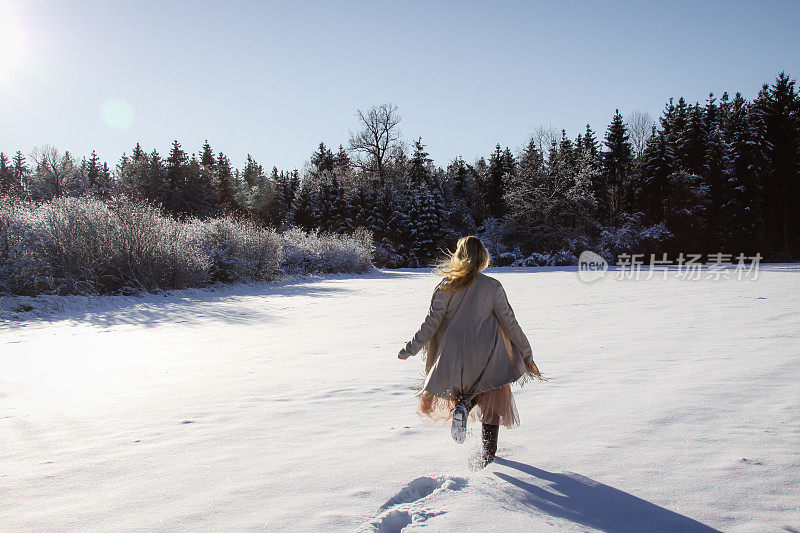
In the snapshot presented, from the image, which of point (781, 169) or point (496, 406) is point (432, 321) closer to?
point (496, 406)

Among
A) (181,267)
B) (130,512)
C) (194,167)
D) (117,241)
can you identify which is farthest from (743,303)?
(194,167)

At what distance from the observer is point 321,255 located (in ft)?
77.9

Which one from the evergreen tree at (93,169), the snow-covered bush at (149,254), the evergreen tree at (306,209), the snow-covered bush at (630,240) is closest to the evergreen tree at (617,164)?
the snow-covered bush at (630,240)

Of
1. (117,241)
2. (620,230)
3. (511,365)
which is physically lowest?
(511,365)

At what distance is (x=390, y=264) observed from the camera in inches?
1457

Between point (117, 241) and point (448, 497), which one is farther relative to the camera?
point (117, 241)

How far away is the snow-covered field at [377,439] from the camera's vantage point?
2203 mm

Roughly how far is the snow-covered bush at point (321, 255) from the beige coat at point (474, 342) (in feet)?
61.4

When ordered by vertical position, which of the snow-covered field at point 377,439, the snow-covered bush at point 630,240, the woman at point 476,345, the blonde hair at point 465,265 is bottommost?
the snow-covered field at point 377,439

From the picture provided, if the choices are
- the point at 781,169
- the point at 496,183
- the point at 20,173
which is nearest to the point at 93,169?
the point at 20,173

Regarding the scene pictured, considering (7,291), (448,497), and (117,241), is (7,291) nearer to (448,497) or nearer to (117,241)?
(117,241)

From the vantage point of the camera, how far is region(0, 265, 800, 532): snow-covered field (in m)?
2.20

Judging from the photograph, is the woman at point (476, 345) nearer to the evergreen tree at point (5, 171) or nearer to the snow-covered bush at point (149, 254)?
the snow-covered bush at point (149, 254)

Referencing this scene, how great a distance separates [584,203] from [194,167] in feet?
118
